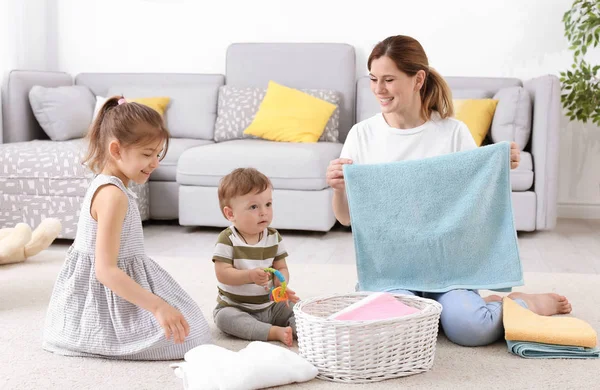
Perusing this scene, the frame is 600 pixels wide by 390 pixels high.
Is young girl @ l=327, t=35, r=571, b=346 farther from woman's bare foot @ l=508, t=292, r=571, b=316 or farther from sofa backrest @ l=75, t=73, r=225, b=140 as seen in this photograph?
sofa backrest @ l=75, t=73, r=225, b=140

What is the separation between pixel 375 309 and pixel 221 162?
2013 mm

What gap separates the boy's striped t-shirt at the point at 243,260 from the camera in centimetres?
209

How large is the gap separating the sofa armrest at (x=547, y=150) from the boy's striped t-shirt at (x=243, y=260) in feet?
6.51

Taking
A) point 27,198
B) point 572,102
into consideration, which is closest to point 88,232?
point 27,198

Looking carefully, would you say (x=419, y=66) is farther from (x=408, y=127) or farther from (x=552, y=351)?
(x=552, y=351)

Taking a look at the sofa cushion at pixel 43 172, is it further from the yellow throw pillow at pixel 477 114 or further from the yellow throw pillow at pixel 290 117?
the yellow throw pillow at pixel 477 114

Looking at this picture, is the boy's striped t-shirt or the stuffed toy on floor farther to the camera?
the stuffed toy on floor

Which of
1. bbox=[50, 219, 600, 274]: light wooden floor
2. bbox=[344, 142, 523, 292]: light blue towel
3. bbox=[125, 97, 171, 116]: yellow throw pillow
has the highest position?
bbox=[125, 97, 171, 116]: yellow throw pillow

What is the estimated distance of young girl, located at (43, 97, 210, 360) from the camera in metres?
1.86

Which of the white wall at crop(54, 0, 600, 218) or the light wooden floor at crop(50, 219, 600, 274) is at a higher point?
the white wall at crop(54, 0, 600, 218)

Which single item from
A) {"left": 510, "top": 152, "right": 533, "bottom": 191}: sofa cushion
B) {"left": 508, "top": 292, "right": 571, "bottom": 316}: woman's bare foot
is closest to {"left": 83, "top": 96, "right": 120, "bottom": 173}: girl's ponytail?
{"left": 508, "top": 292, "right": 571, "bottom": 316}: woman's bare foot

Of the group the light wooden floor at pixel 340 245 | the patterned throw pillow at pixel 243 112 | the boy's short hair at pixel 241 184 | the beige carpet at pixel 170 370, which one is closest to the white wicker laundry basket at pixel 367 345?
the beige carpet at pixel 170 370

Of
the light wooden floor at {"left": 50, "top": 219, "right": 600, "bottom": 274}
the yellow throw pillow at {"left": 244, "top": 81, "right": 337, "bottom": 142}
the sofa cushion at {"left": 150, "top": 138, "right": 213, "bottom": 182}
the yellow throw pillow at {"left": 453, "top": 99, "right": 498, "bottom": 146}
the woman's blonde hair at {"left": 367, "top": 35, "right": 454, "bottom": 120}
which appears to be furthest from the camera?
the yellow throw pillow at {"left": 244, "top": 81, "right": 337, "bottom": 142}

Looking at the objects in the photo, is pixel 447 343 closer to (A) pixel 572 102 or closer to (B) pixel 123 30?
(A) pixel 572 102
